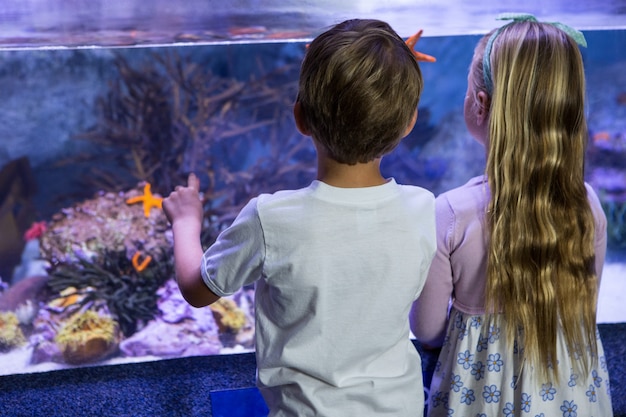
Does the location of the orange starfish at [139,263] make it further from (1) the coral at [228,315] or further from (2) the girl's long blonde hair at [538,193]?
(2) the girl's long blonde hair at [538,193]

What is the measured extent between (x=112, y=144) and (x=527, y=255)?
143 cm

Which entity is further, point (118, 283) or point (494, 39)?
point (118, 283)

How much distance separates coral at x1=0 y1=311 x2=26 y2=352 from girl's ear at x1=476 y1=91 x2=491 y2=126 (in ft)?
5.63

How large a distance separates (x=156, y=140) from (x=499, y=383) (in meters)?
1.38

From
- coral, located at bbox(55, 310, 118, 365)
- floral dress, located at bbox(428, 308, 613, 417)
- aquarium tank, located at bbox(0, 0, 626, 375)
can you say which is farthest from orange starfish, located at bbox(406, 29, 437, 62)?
coral, located at bbox(55, 310, 118, 365)

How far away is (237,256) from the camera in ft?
3.74

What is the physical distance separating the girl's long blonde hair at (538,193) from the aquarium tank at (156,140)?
0.74 m

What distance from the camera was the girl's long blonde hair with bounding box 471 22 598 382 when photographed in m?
1.42

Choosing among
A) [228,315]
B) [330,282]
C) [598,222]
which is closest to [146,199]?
[228,315]

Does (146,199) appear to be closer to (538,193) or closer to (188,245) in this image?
(188,245)

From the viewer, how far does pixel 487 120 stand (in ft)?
5.00

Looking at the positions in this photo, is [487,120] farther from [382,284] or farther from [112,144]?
[112,144]

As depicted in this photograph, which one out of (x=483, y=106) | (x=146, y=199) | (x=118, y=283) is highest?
(x=483, y=106)

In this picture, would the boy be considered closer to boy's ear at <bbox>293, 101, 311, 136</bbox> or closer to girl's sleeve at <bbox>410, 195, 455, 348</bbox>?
boy's ear at <bbox>293, 101, 311, 136</bbox>
